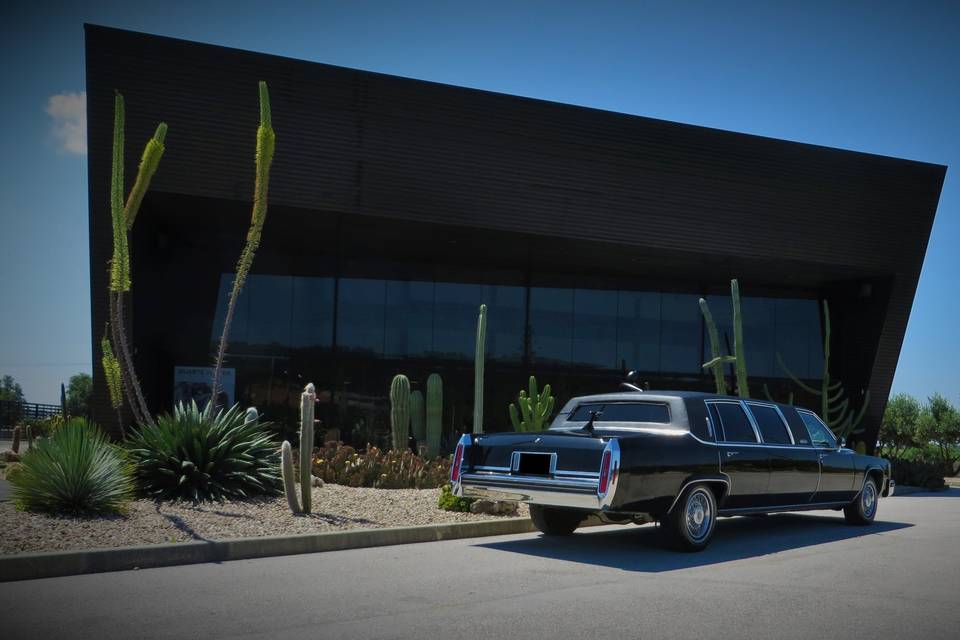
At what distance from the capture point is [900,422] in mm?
39594

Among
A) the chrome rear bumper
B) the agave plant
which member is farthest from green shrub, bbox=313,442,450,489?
the chrome rear bumper

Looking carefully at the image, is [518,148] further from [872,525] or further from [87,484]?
[87,484]

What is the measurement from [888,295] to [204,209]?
63.3ft

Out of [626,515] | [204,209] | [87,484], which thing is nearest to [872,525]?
[626,515]

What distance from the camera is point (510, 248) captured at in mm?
23000

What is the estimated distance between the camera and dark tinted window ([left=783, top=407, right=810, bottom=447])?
34.3 feet

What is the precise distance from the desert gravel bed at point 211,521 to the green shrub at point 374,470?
123 centimetres

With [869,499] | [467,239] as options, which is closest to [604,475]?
[869,499]

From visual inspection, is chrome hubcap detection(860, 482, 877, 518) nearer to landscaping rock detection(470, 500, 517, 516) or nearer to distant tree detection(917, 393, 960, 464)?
landscaping rock detection(470, 500, 517, 516)

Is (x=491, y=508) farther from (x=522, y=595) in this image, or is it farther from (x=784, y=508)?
(x=522, y=595)

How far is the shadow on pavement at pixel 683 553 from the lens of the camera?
8141mm

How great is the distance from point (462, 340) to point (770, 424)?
1504 centimetres

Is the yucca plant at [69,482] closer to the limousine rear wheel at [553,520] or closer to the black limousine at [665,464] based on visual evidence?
the black limousine at [665,464]

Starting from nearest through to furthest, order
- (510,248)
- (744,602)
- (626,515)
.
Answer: (744,602)
(626,515)
(510,248)
